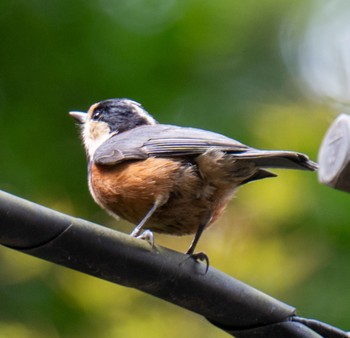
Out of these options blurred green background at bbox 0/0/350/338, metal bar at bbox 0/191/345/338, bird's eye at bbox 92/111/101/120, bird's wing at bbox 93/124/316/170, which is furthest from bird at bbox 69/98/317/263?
metal bar at bbox 0/191/345/338

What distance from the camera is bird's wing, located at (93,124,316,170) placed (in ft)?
14.5

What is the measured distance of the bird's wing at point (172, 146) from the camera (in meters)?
4.41

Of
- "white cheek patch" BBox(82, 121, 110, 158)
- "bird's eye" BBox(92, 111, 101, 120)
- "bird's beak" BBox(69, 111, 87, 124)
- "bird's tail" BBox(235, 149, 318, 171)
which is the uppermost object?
"bird's tail" BBox(235, 149, 318, 171)

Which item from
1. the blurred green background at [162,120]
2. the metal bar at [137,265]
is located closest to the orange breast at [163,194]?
the blurred green background at [162,120]

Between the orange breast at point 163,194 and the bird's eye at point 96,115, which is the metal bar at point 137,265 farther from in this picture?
the bird's eye at point 96,115

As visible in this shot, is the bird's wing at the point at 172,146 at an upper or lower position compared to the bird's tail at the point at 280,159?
lower

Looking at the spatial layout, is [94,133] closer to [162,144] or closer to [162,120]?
[162,120]

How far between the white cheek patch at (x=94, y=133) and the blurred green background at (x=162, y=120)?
74mm

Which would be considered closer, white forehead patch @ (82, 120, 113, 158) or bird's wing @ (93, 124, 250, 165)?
bird's wing @ (93, 124, 250, 165)

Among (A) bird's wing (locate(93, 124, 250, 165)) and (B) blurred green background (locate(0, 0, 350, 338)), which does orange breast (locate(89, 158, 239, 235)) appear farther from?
(B) blurred green background (locate(0, 0, 350, 338))

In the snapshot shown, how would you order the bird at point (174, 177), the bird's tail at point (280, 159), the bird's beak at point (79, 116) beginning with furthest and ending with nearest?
1. the bird's beak at point (79, 116)
2. the bird at point (174, 177)
3. the bird's tail at point (280, 159)

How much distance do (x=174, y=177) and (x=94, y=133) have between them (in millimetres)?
1074

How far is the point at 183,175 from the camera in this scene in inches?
180

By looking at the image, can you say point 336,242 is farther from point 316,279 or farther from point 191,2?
point 191,2
